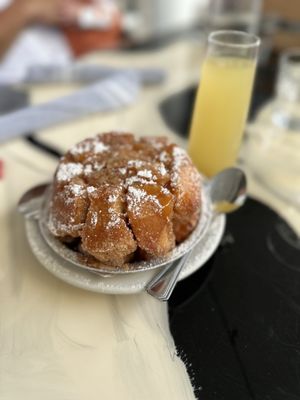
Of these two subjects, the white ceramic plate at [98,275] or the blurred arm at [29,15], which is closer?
the white ceramic plate at [98,275]

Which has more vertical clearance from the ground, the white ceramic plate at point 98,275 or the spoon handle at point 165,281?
the spoon handle at point 165,281

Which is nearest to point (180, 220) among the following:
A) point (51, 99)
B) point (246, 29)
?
point (51, 99)

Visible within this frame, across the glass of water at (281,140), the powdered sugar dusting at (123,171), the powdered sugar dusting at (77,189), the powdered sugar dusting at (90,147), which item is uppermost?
the powdered sugar dusting at (90,147)

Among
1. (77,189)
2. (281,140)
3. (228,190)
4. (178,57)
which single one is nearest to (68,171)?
(77,189)

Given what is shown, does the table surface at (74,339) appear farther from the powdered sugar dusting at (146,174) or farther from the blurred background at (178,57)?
the blurred background at (178,57)

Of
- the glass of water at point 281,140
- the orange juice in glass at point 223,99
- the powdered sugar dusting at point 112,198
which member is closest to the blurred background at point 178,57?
the glass of water at point 281,140

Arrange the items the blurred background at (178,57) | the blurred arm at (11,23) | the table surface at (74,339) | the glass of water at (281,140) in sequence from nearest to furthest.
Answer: the table surface at (74,339), the glass of water at (281,140), the blurred background at (178,57), the blurred arm at (11,23)

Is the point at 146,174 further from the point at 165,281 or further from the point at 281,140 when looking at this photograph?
the point at 281,140

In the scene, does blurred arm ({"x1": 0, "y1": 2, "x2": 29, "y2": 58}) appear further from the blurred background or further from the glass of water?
the glass of water
